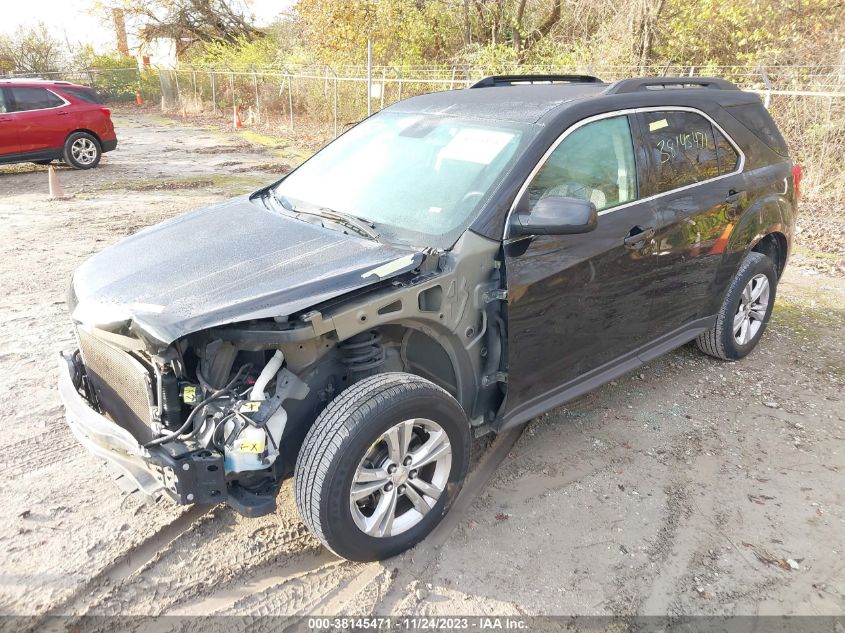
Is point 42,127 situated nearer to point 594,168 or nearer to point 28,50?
point 594,168

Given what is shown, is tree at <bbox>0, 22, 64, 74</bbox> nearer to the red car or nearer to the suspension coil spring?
the red car

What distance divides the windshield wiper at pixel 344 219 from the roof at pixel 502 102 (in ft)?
2.98

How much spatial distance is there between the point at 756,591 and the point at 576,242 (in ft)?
5.73

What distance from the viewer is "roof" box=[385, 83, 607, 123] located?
3.30m

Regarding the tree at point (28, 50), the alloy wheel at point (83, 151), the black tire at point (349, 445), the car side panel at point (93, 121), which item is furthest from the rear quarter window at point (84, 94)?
the tree at point (28, 50)

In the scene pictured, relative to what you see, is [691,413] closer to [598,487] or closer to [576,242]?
[598,487]

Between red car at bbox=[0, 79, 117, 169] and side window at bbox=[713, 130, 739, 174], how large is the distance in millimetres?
12532

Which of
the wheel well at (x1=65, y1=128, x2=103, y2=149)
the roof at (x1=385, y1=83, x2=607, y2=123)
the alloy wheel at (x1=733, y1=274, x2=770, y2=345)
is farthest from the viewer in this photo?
the wheel well at (x1=65, y1=128, x2=103, y2=149)

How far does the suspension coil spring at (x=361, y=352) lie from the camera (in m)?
2.69

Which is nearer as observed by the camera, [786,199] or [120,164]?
[786,199]

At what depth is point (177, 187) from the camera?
1133cm

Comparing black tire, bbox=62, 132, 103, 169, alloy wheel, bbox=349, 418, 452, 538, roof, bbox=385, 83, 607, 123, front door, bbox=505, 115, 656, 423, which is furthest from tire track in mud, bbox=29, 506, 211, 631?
black tire, bbox=62, 132, 103, 169

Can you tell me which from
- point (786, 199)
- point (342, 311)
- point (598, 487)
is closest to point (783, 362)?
point (786, 199)

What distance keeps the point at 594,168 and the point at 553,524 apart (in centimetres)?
185
